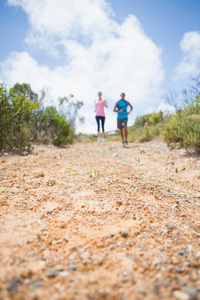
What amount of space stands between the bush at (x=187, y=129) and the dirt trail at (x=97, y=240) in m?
2.45

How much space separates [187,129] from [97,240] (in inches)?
184

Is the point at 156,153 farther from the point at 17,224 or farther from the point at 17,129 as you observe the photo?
the point at 17,224

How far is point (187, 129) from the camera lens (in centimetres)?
504

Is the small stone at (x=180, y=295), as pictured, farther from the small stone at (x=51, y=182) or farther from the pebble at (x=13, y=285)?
the small stone at (x=51, y=182)

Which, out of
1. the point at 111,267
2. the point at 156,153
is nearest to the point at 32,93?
the point at 156,153

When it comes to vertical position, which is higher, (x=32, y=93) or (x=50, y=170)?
(x=32, y=93)

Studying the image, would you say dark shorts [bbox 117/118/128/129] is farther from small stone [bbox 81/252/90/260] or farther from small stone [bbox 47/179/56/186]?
small stone [bbox 81/252/90/260]

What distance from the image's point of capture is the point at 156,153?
5.50m

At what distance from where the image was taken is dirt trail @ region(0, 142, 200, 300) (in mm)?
875

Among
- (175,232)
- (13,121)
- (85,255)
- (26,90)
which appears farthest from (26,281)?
(26,90)

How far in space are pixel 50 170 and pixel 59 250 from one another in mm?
2036

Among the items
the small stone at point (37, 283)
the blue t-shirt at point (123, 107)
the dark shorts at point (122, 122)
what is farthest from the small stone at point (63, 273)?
the blue t-shirt at point (123, 107)

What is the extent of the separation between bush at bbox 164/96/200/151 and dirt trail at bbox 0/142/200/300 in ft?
8.03

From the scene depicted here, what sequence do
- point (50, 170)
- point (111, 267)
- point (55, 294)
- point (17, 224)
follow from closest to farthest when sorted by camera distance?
point (55, 294) → point (111, 267) → point (17, 224) → point (50, 170)
